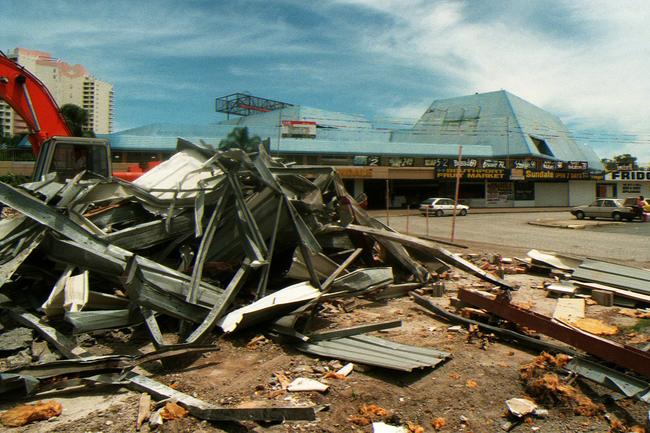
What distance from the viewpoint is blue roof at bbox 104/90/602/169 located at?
54281 millimetres

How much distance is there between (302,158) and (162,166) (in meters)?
41.6

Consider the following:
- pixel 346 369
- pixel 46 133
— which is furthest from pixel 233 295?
pixel 46 133

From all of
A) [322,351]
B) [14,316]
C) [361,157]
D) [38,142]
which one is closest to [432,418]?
[322,351]

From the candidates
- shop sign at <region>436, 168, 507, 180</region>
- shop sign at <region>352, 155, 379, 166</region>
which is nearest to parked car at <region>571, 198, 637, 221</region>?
shop sign at <region>436, 168, 507, 180</region>

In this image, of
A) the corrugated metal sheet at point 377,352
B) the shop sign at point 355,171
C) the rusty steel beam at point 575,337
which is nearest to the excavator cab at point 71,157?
the corrugated metal sheet at point 377,352

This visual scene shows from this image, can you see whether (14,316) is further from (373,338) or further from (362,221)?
(362,221)

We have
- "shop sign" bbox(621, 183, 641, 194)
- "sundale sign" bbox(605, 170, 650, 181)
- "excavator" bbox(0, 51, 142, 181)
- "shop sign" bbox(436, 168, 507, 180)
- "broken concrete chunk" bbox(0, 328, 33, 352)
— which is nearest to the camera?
"broken concrete chunk" bbox(0, 328, 33, 352)

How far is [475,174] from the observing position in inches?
1852

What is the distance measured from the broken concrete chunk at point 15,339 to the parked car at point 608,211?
117 ft

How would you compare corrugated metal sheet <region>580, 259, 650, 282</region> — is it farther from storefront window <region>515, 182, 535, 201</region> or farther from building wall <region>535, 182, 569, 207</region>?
building wall <region>535, 182, 569, 207</region>

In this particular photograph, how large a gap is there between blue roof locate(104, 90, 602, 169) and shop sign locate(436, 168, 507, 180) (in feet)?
27.5

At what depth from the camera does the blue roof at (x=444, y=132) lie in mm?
54281

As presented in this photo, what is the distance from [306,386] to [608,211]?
3474 cm

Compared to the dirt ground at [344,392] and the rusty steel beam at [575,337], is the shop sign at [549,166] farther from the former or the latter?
the dirt ground at [344,392]
